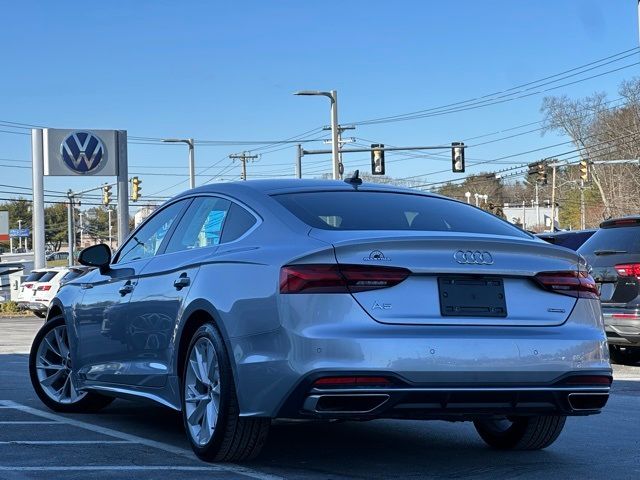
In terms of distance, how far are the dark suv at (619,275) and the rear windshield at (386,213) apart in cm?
595

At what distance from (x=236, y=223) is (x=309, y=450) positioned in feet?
4.47

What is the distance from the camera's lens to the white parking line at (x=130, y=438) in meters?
5.71

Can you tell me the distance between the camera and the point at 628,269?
1217cm

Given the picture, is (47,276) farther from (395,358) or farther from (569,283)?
(395,358)

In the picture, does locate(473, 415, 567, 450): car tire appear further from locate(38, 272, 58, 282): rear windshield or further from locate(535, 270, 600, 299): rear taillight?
locate(38, 272, 58, 282): rear windshield

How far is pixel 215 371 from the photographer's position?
5902 millimetres

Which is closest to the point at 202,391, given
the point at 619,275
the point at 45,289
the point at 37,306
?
the point at 619,275

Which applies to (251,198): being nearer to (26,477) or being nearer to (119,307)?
(119,307)

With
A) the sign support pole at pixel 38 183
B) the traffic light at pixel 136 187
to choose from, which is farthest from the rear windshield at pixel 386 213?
the traffic light at pixel 136 187

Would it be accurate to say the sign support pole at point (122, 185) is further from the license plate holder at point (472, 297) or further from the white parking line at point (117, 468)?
the license plate holder at point (472, 297)

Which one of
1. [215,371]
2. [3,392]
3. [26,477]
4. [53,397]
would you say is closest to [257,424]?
[215,371]

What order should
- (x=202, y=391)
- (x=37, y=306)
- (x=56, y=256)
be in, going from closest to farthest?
(x=202, y=391)
(x=37, y=306)
(x=56, y=256)

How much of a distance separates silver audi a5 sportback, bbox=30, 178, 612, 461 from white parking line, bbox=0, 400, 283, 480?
123 mm

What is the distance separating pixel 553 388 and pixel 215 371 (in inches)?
67.0
